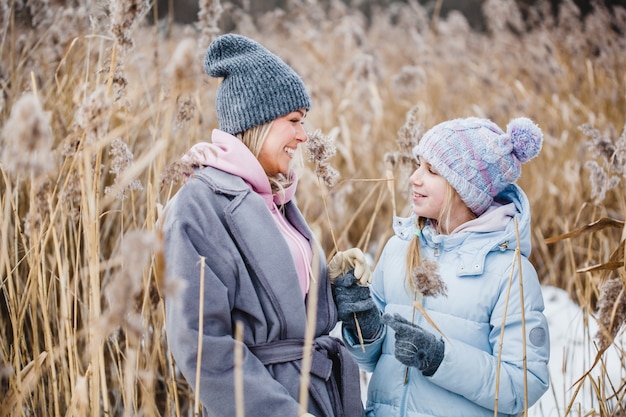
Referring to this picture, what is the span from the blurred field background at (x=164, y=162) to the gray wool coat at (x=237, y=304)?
0.08 m

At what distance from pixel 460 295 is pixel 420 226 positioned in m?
0.27

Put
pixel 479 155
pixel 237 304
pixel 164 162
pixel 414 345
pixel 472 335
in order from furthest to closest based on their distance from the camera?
1. pixel 164 162
2. pixel 479 155
3. pixel 472 335
4. pixel 414 345
5. pixel 237 304

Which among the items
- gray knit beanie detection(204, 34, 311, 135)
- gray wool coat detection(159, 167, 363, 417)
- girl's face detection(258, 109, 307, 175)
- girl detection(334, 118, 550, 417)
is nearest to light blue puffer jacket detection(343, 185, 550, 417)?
girl detection(334, 118, 550, 417)

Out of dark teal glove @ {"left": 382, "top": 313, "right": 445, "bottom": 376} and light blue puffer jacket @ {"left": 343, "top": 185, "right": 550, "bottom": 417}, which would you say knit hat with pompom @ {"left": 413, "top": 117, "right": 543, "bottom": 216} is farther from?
dark teal glove @ {"left": 382, "top": 313, "right": 445, "bottom": 376}

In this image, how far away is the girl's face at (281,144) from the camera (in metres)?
1.46

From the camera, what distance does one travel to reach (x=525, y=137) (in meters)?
1.71

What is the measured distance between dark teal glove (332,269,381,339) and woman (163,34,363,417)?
0.10 feet

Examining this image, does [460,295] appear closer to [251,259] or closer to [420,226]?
[420,226]

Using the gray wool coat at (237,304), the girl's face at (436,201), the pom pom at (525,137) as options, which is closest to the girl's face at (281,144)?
the gray wool coat at (237,304)

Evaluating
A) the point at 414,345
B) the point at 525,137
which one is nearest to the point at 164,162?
the point at 414,345

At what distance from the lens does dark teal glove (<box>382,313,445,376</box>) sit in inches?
56.3

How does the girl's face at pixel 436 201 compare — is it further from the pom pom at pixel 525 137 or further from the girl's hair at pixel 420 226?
the pom pom at pixel 525 137

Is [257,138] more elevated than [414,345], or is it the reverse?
[257,138]

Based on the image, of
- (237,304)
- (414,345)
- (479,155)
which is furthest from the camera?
(479,155)
